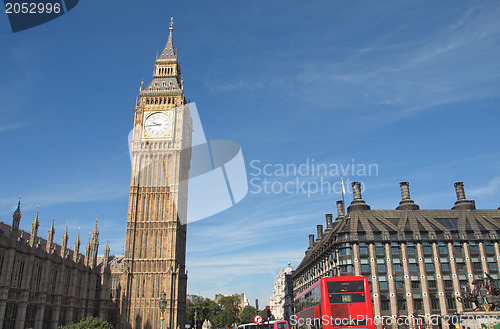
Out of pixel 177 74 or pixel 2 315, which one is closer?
pixel 2 315

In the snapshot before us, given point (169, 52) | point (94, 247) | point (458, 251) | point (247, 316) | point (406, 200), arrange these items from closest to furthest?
point (458, 251), point (94, 247), point (406, 200), point (169, 52), point (247, 316)

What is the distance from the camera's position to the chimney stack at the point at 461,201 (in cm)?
8912

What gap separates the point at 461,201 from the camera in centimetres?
9038

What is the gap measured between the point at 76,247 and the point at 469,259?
71.6m

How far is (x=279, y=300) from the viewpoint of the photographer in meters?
191

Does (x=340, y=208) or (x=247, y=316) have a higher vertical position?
(x=340, y=208)

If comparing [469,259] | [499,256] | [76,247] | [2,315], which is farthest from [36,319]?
[499,256]

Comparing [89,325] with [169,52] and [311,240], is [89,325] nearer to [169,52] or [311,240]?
[169,52]

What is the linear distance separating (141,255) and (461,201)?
6859cm

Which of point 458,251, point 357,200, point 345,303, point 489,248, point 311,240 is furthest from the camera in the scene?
point 311,240

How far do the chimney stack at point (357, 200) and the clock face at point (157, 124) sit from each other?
138ft

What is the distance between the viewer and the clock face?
8231 centimetres

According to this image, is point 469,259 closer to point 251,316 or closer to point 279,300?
point 251,316

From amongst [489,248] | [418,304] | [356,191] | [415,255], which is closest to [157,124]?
[356,191]
